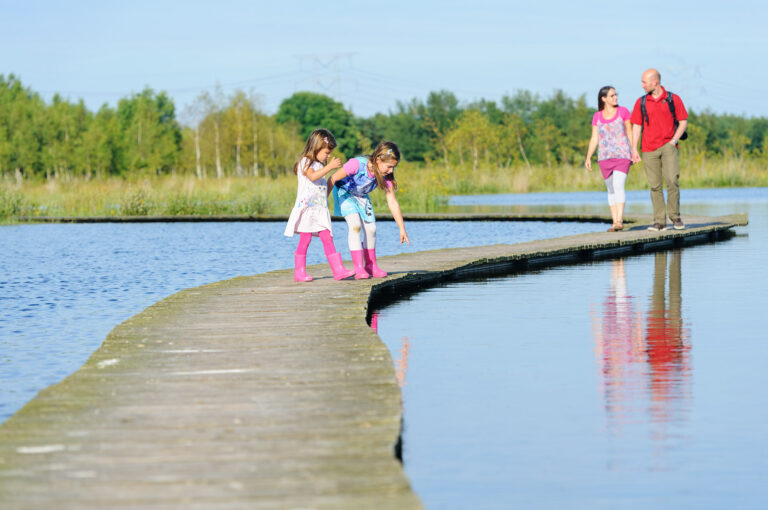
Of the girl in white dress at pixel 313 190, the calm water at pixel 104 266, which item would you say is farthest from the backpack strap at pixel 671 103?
the girl in white dress at pixel 313 190

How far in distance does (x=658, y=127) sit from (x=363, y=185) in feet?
21.6

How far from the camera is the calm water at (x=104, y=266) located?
7.60 metres

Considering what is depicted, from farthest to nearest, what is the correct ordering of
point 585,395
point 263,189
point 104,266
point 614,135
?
point 263,189, point 104,266, point 614,135, point 585,395

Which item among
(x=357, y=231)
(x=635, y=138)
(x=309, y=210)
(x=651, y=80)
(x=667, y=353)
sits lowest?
(x=667, y=353)

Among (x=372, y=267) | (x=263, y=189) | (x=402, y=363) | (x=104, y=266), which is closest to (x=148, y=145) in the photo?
(x=263, y=189)

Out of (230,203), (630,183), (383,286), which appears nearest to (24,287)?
(383,286)

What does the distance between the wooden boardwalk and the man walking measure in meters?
7.60

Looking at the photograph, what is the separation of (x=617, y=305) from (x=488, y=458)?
4.94 m

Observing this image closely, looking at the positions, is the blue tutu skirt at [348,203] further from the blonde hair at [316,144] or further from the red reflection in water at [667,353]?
the red reflection in water at [667,353]

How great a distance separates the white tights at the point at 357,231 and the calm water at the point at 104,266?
1990mm

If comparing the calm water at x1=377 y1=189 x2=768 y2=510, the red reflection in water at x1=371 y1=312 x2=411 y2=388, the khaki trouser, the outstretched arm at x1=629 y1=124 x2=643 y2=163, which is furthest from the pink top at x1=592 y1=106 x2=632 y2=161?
the red reflection in water at x1=371 y1=312 x2=411 y2=388

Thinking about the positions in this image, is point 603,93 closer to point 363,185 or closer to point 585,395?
point 363,185

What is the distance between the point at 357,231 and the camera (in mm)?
9461

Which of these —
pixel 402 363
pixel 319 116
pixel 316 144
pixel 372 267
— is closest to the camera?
pixel 402 363
